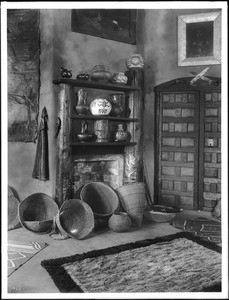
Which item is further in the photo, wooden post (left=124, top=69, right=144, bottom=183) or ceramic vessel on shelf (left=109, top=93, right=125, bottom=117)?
wooden post (left=124, top=69, right=144, bottom=183)

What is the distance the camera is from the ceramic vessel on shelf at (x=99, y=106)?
3.86m

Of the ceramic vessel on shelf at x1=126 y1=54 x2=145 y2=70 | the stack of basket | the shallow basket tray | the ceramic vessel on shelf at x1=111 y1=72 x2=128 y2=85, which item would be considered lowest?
the shallow basket tray

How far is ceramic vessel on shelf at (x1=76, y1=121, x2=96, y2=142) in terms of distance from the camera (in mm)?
3777

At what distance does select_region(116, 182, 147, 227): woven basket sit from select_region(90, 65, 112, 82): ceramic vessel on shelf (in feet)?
4.71

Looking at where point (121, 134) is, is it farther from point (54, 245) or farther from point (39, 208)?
point (54, 245)

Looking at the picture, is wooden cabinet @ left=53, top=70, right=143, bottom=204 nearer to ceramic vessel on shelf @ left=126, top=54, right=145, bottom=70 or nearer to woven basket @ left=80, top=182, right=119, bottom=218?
ceramic vessel on shelf @ left=126, top=54, right=145, bottom=70

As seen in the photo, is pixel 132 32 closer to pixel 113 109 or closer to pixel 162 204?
pixel 113 109

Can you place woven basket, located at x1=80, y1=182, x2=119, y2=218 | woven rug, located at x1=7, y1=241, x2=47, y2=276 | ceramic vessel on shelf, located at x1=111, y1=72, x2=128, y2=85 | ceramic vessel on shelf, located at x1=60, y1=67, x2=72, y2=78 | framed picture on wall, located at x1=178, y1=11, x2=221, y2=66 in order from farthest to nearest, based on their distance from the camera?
framed picture on wall, located at x1=178, y1=11, x2=221, y2=66 < ceramic vessel on shelf, located at x1=111, y1=72, x2=128, y2=85 < woven basket, located at x1=80, y1=182, x2=119, y2=218 < ceramic vessel on shelf, located at x1=60, y1=67, x2=72, y2=78 < woven rug, located at x1=7, y1=241, x2=47, y2=276

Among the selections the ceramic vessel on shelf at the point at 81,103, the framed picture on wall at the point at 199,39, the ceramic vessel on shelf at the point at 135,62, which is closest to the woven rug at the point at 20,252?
the ceramic vessel on shelf at the point at 81,103

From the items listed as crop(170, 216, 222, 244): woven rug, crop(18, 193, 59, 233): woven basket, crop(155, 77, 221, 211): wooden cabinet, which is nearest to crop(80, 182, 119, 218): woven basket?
crop(18, 193, 59, 233): woven basket

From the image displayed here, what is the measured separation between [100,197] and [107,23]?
2.41 metres

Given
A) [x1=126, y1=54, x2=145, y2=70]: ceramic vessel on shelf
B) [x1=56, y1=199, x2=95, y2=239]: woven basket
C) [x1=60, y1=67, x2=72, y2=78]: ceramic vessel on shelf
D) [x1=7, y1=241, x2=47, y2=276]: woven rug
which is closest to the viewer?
[x1=7, y1=241, x2=47, y2=276]: woven rug

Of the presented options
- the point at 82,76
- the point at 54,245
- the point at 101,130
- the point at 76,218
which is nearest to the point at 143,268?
the point at 54,245

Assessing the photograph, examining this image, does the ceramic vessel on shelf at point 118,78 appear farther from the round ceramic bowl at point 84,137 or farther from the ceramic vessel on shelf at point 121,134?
the round ceramic bowl at point 84,137
